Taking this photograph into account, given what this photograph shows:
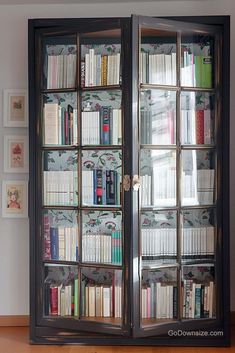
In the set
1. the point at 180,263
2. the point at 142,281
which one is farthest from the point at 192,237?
the point at 142,281

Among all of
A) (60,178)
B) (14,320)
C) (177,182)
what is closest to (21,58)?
(60,178)

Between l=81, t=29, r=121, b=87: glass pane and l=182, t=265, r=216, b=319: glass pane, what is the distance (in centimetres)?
134

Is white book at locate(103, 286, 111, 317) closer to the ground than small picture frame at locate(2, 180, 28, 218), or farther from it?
closer to the ground

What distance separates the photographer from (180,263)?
288 cm

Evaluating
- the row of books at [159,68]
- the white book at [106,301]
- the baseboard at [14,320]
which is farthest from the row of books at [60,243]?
the row of books at [159,68]

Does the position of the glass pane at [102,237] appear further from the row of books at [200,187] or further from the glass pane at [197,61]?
the glass pane at [197,61]

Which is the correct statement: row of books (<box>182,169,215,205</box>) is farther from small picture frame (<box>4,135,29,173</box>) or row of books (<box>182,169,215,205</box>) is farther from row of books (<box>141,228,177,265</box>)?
small picture frame (<box>4,135,29,173</box>)

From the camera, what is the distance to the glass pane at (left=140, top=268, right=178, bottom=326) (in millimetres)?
2844

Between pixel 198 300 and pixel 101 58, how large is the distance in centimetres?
169

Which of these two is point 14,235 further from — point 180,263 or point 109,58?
point 109,58

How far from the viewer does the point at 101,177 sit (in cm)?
285

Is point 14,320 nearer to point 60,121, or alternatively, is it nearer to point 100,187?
point 100,187

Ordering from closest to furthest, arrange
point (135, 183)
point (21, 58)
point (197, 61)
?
1. point (135, 183)
2. point (197, 61)
3. point (21, 58)

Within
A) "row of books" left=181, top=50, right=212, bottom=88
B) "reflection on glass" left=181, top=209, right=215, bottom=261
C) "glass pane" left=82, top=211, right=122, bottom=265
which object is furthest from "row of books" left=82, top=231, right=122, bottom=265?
"row of books" left=181, top=50, right=212, bottom=88
